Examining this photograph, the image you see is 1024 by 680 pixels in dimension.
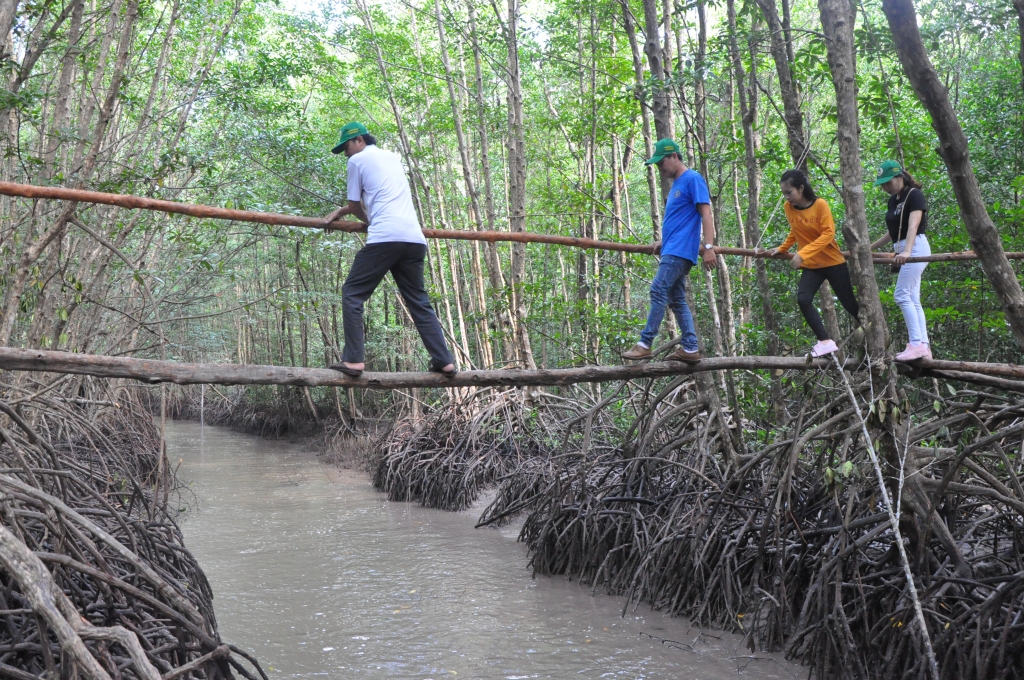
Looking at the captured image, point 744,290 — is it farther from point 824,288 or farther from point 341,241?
point 341,241

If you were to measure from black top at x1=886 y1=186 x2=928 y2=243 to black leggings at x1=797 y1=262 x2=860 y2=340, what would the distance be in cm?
33

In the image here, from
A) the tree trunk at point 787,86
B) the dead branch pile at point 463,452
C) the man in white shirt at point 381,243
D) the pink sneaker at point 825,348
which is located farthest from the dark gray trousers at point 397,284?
the dead branch pile at point 463,452

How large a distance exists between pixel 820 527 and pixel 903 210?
2.02 meters

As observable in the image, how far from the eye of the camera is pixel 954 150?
2623mm

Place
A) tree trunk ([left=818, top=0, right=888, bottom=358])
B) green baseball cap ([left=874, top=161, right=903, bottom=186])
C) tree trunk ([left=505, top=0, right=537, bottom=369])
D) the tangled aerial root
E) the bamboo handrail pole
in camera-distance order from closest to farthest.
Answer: the bamboo handrail pole → tree trunk ([left=818, top=0, right=888, bottom=358]) → the tangled aerial root → green baseball cap ([left=874, top=161, right=903, bottom=186]) → tree trunk ([left=505, top=0, right=537, bottom=369])

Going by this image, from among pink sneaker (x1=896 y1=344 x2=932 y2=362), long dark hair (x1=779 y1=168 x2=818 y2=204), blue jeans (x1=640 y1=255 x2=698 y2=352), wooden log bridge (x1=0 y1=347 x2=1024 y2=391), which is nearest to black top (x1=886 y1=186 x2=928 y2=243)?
long dark hair (x1=779 y1=168 x2=818 y2=204)

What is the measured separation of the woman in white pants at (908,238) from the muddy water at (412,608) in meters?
2.16

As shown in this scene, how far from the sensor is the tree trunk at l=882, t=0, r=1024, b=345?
8.21 feet

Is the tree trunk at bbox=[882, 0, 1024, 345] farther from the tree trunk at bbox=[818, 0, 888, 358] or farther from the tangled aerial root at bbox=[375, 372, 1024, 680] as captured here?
the tangled aerial root at bbox=[375, 372, 1024, 680]

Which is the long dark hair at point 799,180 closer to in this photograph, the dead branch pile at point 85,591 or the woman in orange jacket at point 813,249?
the woman in orange jacket at point 813,249

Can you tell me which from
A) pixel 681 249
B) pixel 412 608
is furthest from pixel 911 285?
pixel 412 608

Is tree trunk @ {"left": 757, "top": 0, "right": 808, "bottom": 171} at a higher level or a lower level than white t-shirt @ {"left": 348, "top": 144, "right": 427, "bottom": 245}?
higher

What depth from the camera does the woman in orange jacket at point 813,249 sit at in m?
4.45

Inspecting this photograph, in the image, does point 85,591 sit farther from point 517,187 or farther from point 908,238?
point 517,187
